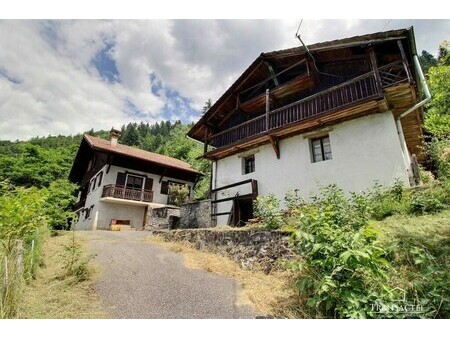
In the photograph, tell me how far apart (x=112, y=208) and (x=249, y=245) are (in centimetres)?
1530

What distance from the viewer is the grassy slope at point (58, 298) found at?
11.5 feet

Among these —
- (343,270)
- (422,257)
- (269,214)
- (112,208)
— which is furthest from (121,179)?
(422,257)

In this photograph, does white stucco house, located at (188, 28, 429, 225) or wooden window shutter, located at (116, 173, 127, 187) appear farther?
wooden window shutter, located at (116, 173, 127, 187)

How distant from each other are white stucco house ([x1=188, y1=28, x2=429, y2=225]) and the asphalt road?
16.2ft

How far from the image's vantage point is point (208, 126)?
1453cm

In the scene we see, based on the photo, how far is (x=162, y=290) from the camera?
4.70m

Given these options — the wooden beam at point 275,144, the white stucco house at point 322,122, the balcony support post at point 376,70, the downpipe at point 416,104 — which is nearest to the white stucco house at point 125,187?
the white stucco house at point 322,122

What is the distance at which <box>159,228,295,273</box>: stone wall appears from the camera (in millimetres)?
5910

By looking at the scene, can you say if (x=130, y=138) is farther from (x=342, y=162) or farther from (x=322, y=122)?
(x=342, y=162)

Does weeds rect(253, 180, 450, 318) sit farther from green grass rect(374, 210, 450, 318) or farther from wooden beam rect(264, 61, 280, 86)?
wooden beam rect(264, 61, 280, 86)

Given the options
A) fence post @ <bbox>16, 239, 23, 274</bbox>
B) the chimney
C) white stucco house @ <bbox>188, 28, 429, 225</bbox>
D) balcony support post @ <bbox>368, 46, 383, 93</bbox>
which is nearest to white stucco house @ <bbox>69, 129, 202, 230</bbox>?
the chimney

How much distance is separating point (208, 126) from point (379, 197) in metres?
9.84

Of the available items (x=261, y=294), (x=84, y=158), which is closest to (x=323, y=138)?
(x=261, y=294)

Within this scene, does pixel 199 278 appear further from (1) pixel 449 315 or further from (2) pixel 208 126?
(2) pixel 208 126
